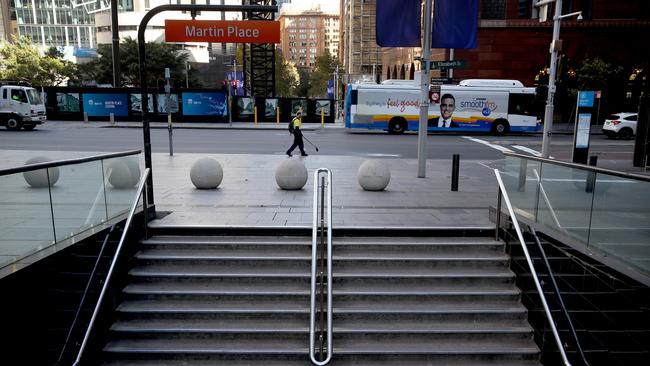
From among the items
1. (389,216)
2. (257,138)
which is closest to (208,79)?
(257,138)

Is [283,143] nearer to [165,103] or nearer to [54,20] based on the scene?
[165,103]

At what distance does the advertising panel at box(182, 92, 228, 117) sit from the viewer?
37344 mm

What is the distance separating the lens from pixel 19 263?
4828 mm

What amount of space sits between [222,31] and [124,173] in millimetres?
2828

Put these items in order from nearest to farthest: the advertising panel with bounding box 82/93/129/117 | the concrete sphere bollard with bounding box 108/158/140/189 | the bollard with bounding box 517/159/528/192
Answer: the concrete sphere bollard with bounding box 108/158/140/189
the bollard with bounding box 517/159/528/192
the advertising panel with bounding box 82/93/129/117

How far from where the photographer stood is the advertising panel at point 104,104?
121ft

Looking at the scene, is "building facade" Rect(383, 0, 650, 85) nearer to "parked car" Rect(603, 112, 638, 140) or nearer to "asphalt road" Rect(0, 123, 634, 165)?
"parked car" Rect(603, 112, 638, 140)

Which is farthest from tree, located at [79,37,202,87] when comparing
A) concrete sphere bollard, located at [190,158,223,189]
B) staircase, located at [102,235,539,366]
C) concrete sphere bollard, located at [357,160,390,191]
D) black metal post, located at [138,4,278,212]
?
staircase, located at [102,235,539,366]

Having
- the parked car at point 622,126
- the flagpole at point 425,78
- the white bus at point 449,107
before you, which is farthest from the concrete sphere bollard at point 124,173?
the parked car at point 622,126

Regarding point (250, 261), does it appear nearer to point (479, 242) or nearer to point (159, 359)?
point (159, 359)

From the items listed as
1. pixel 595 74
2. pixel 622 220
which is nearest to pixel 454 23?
pixel 622 220

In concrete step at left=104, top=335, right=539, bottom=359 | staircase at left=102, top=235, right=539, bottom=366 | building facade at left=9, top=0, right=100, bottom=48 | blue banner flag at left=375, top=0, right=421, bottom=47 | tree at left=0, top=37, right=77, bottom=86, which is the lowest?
concrete step at left=104, top=335, right=539, bottom=359

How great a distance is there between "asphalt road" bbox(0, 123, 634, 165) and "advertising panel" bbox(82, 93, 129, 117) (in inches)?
248

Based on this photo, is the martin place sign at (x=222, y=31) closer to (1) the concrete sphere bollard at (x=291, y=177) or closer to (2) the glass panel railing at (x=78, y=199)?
(2) the glass panel railing at (x=78, y=199)
